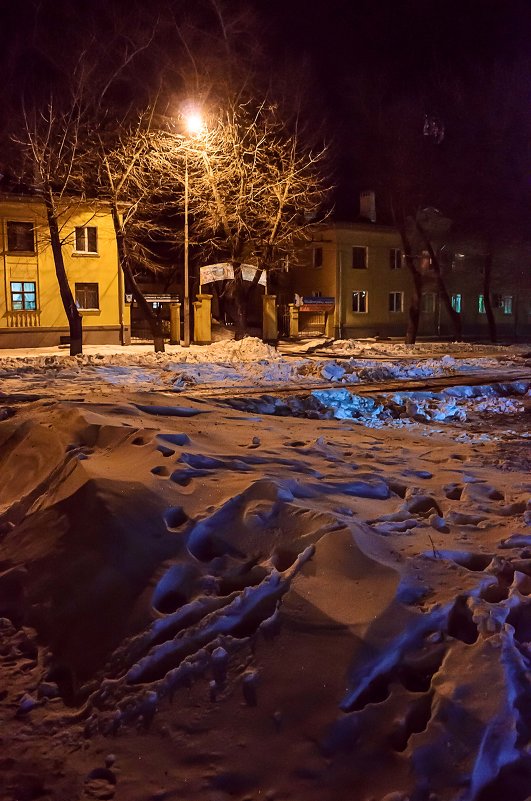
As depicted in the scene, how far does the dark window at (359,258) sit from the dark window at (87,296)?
54.6 feet

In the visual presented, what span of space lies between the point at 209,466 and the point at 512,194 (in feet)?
105

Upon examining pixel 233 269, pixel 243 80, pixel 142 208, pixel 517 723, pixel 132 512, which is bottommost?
pixel 517 723

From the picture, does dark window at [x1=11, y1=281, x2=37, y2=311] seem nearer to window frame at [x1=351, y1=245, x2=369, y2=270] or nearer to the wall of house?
window frame at [x1=351, y1=245, x2=369, y2=270]

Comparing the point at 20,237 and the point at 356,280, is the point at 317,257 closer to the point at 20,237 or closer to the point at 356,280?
the point at 356,280

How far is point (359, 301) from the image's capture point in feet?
142

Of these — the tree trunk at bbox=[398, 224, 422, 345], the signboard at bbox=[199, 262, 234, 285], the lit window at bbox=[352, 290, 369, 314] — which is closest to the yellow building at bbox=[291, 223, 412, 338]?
the lit window at bbox=[352, 290, 369, 314]

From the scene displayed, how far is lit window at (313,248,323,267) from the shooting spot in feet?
142

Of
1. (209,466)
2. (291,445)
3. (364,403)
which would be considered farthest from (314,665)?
(364,403)

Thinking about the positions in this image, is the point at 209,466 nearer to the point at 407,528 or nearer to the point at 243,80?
the point at 407,528

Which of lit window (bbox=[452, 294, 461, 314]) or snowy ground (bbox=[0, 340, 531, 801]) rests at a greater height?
lit window (bbox=[452, 294, 461, 314])

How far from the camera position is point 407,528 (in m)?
4.97

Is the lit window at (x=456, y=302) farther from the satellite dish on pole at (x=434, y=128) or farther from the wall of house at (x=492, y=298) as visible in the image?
the satellite dish on pole at (x=434, y=128)

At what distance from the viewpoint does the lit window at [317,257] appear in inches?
1703

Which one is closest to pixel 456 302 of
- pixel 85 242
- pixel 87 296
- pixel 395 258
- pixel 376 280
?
pixel 395 258
